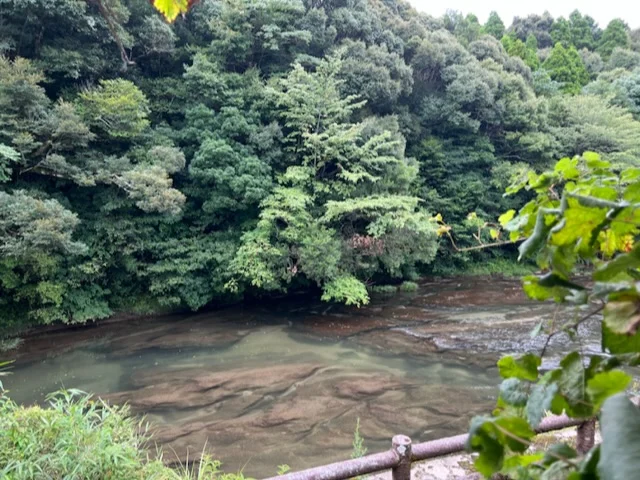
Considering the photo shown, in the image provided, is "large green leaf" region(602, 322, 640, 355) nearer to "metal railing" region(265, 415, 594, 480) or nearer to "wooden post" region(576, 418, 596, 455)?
"metal railing" region(265, 415, 594, 480)

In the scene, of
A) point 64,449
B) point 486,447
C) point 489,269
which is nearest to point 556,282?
point 486,447

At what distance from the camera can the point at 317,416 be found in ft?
15.0

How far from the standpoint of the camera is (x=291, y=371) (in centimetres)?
564

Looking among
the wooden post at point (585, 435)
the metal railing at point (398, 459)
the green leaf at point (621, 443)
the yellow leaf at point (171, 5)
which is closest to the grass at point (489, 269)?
the wooden post at point (585, 435)

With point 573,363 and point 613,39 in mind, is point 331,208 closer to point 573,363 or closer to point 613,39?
point 573,363

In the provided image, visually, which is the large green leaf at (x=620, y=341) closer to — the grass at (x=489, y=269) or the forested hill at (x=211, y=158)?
the forested hill at (x=211, y=158)

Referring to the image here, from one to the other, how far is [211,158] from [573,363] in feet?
25.6

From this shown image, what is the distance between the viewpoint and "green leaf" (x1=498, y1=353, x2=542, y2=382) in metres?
0.46

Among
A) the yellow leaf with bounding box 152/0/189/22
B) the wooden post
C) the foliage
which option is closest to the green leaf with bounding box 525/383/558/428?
the foliage

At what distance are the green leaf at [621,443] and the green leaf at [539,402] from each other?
0.43 ft

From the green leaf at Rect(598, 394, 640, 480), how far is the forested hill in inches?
229

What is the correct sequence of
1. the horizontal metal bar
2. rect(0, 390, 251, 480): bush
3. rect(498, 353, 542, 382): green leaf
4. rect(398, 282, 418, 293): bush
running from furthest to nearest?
rect(398, 282, 418, 293): bush
rect(0, 390, 251, 480): bush
the horizontal metal bar
rect(498, 353, 542, 382): green leaf

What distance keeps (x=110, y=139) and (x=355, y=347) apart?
5.77 metres

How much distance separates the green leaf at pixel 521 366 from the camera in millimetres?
460
